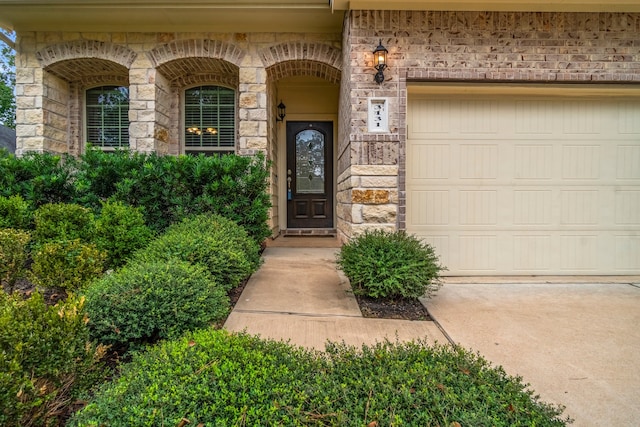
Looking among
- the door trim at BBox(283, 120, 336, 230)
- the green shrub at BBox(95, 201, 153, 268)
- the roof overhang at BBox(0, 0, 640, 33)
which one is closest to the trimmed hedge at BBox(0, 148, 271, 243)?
the green shrub at BBox(95, 201, 153, 268)

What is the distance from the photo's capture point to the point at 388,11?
3521 millimetres

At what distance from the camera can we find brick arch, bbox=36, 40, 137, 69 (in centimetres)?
472

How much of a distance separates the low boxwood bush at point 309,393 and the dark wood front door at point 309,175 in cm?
508

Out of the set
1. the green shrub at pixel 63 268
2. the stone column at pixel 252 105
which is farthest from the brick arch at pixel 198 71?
the green shrub at pixel 63 268

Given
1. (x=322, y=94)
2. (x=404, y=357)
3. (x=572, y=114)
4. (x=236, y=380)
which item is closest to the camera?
(x=236, y=380)

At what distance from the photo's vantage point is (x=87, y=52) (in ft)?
15.5

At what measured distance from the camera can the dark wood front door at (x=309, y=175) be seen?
631cm

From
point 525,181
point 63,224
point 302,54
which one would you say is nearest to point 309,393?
point 63,224

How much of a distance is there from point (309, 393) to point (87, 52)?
567cm

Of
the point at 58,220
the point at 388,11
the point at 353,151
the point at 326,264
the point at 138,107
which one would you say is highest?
the point at 388,11

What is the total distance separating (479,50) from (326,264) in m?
2.88

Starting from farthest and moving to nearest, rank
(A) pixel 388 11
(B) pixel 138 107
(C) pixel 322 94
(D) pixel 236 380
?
1. (C) pixel 322 94
2. (B) pixel 138 107
3. (A) pixel 388 11
4. (D) pixel 236 380

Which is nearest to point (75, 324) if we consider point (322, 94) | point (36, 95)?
point (36, 95)

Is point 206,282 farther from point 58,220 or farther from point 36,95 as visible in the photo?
point 36,95
